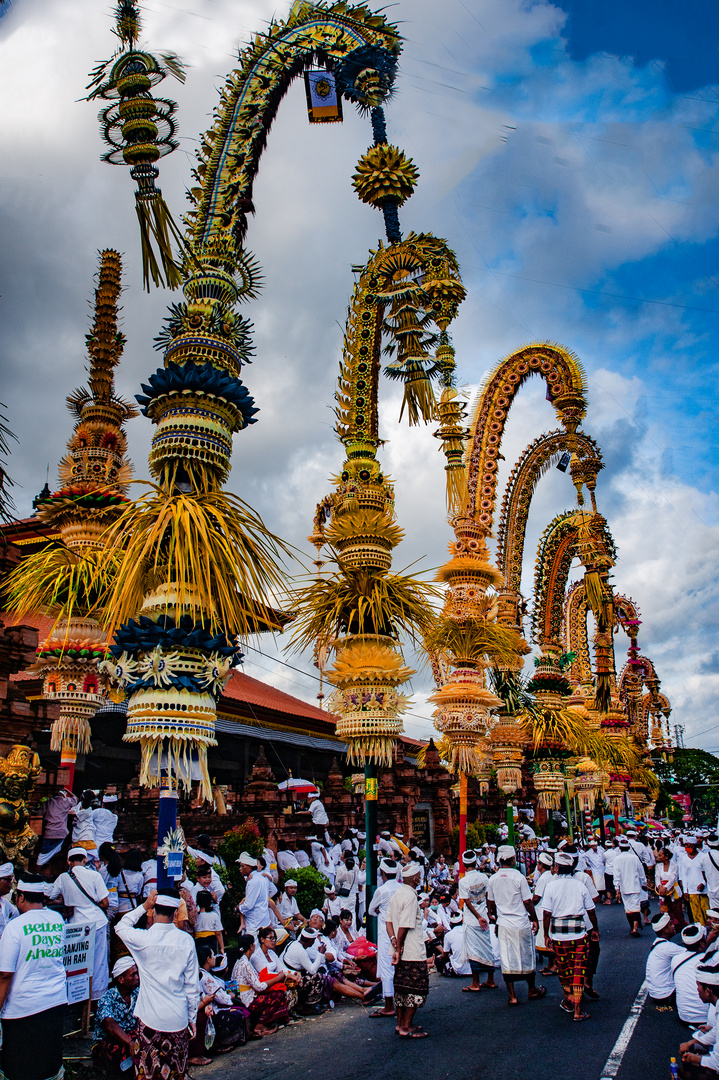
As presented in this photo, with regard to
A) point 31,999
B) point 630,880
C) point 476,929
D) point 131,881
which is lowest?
point 630,880

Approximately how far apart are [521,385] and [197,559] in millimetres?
14519

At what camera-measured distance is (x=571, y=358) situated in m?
19.4

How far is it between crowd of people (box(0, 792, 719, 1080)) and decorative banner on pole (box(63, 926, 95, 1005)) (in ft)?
0.44

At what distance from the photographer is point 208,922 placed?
337 inches

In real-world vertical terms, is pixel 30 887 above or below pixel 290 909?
above

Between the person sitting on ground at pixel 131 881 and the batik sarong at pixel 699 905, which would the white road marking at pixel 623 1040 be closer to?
the batik sarong at pixel 699 905

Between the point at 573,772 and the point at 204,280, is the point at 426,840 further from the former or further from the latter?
the point at 204,280

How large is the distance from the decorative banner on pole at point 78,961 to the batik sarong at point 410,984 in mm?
2966

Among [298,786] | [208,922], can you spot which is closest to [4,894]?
[208,922]

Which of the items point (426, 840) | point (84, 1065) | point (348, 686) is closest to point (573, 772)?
point (426, 840)

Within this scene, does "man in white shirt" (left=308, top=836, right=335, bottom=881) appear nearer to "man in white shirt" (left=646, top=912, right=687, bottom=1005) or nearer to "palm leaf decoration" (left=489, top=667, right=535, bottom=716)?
"palm leaf decoration" (left=489, top=667, right=535, bottom=716)

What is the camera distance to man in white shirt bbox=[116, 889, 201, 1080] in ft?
17.9

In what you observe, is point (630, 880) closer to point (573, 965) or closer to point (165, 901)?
point (573, 965)

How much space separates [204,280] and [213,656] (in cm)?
403
